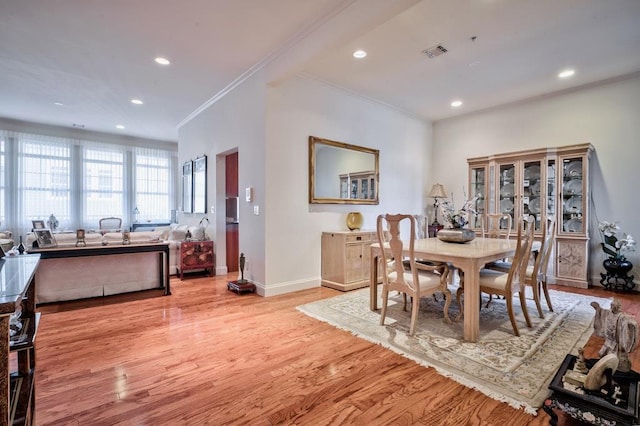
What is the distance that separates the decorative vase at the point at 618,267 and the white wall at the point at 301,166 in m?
3.16

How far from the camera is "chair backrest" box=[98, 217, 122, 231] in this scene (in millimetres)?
7238

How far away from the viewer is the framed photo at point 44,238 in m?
3.49

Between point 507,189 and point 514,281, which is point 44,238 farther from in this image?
point 507,189

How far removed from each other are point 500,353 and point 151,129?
7.92m

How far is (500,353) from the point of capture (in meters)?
2.33

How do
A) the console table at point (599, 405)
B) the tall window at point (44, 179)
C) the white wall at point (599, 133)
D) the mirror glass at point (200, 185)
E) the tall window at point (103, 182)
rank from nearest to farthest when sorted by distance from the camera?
1. the console table at point (599, 405)
2. the white wall at point (599, 133)
3. the mirror glass at point (200, 185)
4. the tall window at point (44, 179)
5. the tall window at point (103, 182)

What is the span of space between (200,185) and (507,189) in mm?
5446

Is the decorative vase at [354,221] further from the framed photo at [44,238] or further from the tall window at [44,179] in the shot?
the tall window at [44,179]

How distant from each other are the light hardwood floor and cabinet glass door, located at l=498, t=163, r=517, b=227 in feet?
9.82

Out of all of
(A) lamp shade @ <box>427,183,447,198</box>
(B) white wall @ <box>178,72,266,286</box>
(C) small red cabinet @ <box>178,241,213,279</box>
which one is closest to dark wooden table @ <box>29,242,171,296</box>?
(C) small red cabinet @ <box>178,241,213,279</box>

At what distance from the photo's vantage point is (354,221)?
4789 mm

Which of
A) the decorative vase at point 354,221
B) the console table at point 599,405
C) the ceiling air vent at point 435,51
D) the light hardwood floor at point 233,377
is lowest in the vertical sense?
the light hardwood floor at point 233,377

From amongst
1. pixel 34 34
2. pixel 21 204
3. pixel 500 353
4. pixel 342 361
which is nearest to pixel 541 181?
pixel 500 353

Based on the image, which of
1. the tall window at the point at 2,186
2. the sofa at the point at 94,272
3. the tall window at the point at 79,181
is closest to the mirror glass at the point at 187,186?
the sofa at the point at 94,272
